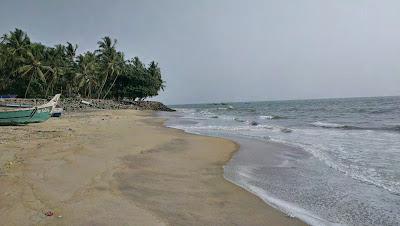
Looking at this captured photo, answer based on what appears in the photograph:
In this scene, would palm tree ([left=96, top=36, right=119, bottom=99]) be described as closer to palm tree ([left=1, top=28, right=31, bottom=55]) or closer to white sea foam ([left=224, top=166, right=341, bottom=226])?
palm tree ([left=1, top=28, right=31, bottom=55])

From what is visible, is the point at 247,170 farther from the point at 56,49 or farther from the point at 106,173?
the point at 56,49

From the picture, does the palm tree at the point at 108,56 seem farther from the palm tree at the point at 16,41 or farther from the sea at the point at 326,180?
the sea at the point at 326,180

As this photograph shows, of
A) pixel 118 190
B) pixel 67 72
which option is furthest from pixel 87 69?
pixel 118 190

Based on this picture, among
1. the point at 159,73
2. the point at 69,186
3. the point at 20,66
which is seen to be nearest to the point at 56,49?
the point at 20,66

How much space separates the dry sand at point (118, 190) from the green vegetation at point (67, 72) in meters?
39.0

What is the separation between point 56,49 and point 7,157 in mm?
52093

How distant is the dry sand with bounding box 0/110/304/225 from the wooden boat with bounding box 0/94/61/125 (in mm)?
8310

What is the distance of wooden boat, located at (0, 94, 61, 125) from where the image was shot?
19.5 metres

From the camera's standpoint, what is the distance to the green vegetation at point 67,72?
1843 inches

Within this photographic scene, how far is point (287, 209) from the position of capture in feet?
21.1

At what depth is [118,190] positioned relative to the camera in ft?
23.5

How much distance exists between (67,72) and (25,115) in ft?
120

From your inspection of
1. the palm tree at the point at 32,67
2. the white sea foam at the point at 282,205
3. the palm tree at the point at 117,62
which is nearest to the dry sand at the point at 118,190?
the white sea foam at the point at 282,205

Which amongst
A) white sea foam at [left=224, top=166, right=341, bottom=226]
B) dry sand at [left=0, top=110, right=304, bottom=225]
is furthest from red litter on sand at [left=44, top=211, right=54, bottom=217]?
white sea foam at [left=224, top=166, right=341, bottom=226]
